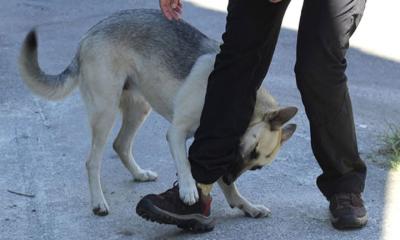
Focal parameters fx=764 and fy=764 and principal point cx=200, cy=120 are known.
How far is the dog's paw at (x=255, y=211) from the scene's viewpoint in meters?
4.21

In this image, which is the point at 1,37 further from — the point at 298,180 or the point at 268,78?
the point at 298,180

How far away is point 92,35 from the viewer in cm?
439

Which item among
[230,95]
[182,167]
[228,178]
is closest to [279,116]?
[230,95]

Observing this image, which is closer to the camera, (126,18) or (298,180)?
(126,18)

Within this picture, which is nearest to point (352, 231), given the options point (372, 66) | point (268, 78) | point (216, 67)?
point (216, 67)

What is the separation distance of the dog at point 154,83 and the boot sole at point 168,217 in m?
0.09

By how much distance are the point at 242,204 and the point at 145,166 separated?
1.04m

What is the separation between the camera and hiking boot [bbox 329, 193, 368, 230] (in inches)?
156

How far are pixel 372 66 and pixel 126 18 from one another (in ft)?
11.9

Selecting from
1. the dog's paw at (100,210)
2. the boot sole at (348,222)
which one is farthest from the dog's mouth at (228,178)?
the dog's paw at (100,210)

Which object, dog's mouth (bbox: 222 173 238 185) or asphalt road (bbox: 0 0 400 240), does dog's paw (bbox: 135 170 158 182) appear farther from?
dog's mouth (bbox: 222 173 238 185)

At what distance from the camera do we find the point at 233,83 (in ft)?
12.3

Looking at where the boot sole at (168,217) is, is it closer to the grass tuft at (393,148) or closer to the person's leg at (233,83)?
the person's leg at (233,83)

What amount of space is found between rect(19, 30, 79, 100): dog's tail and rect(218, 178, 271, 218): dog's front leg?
3.60ft
